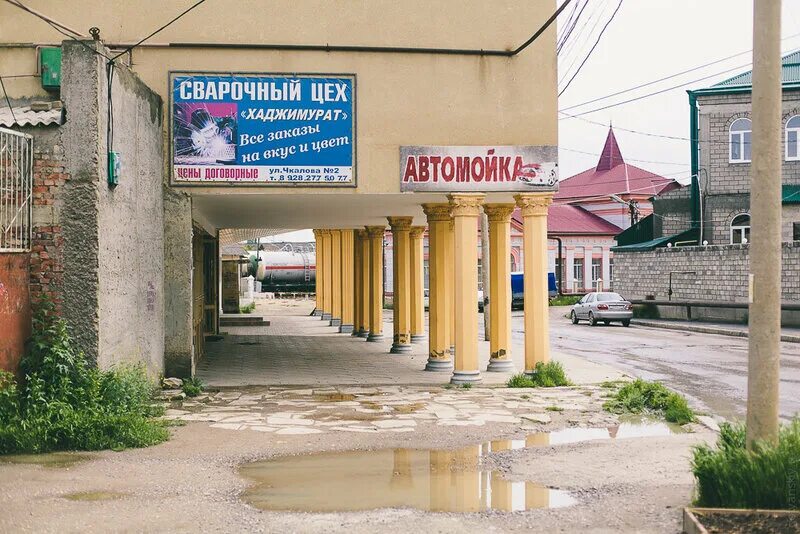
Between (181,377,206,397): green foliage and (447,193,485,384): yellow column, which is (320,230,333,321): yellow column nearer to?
(447,193,485,384): yellow column

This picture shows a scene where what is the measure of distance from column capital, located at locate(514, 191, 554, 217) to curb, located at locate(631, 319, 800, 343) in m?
15.7

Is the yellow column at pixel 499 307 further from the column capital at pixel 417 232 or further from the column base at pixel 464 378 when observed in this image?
the column capital at pixel 417 232

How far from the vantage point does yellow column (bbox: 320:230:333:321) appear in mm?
36219

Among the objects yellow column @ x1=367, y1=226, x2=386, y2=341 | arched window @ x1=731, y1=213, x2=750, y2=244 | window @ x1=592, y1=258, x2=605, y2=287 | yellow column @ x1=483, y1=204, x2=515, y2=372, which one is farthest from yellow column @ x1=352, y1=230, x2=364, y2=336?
window @ x1=592, y1=258, x2=605, y2=287

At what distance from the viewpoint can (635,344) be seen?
28328mm

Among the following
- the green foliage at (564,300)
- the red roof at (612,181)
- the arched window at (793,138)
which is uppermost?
the red roof at (612,181)

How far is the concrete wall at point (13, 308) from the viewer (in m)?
10.5

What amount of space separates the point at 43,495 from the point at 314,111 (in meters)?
8.98

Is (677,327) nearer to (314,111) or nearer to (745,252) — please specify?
(745,252)

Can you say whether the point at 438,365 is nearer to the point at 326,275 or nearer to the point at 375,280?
the point at 375,280

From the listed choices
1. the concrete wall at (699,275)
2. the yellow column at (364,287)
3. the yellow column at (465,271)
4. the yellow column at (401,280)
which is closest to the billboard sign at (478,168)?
the yellow column at (465,271)

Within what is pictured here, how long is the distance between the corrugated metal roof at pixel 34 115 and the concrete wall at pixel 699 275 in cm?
2841

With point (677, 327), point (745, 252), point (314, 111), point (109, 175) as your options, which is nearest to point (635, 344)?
point (677, 327)

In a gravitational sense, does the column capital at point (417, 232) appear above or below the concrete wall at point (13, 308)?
above
